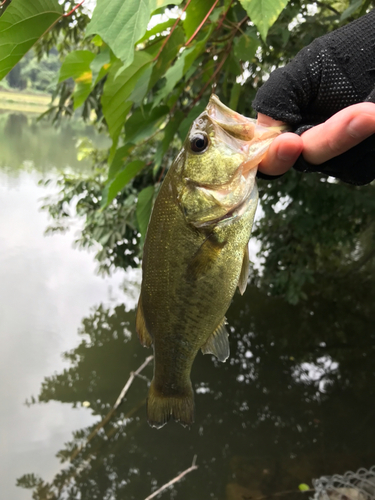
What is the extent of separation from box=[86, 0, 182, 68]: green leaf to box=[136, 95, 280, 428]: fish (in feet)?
1.44

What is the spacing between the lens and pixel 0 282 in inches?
307

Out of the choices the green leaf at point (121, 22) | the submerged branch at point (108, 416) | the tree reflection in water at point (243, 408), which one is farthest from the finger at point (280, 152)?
the tree reflection in water at point (243, 408)

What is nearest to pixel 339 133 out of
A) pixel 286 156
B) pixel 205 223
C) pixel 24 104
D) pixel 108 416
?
A: pixel 286 156

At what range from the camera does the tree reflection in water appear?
14.4ft

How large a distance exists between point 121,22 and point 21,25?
0.27 metres

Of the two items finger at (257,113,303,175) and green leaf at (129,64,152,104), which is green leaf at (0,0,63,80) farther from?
finger at (257,113,303,175)

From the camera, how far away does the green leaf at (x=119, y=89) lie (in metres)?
1.35

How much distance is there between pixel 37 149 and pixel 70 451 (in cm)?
1672

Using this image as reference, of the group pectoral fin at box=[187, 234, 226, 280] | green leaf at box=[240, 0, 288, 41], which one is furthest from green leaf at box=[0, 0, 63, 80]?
pectoral fin at box=[187, 234, 226, 280]

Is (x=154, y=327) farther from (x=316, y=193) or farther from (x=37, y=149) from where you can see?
(x=37, y=149)

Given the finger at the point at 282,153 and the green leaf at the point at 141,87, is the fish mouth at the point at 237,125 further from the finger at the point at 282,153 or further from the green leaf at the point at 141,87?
the green leaf at the point at 141,87

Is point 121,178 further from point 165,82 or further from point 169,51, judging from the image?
point 165,82

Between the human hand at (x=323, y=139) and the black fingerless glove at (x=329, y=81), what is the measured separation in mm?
62

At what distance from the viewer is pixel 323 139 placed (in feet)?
3.15
